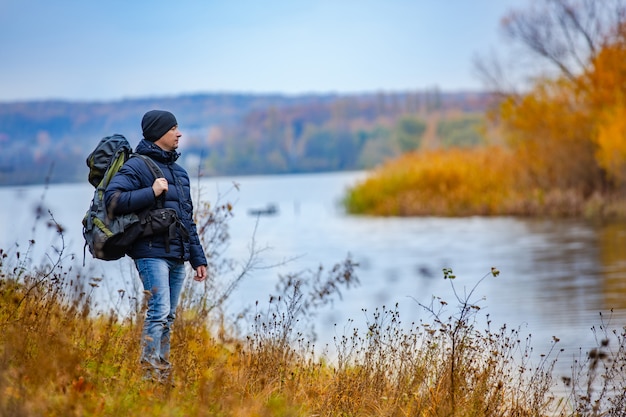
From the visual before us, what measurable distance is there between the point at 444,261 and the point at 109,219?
16615 millimetres

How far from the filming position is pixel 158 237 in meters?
5.89

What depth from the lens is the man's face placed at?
6020 mm

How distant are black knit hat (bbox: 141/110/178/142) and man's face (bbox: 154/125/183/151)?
2 centimetres

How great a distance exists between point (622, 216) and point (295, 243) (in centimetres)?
1064

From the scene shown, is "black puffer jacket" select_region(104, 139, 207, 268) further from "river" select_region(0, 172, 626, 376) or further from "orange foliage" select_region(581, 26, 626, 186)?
"orange foliage" select_region(581, 26, 626, 186)

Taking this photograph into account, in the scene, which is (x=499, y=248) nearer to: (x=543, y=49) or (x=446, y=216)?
(x=446, y=216)

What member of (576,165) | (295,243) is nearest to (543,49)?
(576,165)

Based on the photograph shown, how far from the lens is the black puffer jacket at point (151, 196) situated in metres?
5.70

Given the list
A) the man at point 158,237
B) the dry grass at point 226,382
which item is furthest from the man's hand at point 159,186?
the dry grass at point 226,382

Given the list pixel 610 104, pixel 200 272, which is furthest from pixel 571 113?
pixel 200 272

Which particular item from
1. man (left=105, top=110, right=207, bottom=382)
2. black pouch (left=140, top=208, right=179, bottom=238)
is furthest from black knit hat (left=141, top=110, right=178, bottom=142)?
black pouch (left=140, top=208, right=179, bottom=238)

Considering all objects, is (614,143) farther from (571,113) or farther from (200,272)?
(200,272)

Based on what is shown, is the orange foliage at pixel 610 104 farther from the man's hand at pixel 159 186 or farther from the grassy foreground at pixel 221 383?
the man's hand at pixel 159 186

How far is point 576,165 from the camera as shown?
104ft
